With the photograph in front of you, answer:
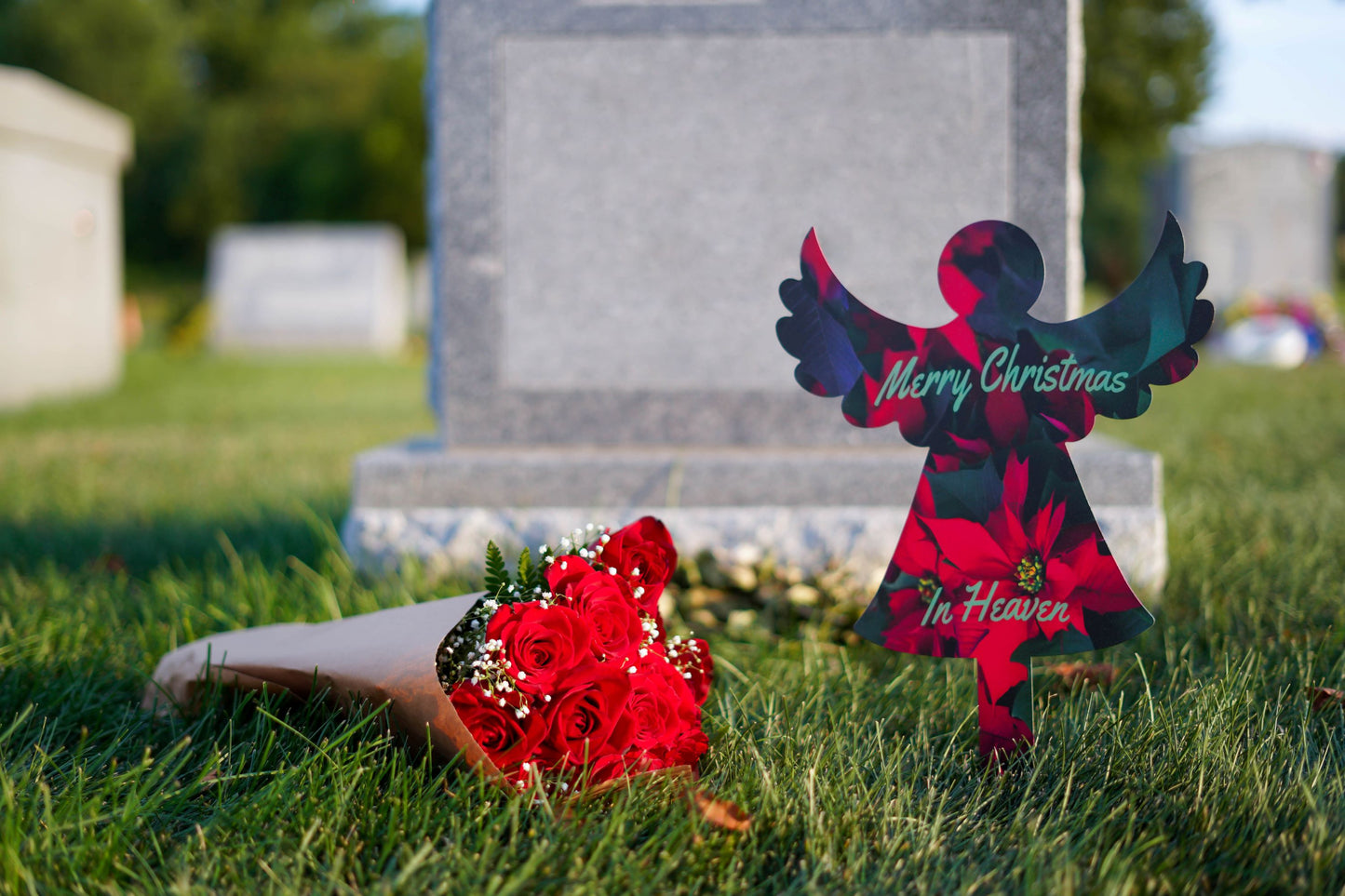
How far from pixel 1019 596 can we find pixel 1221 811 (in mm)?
429

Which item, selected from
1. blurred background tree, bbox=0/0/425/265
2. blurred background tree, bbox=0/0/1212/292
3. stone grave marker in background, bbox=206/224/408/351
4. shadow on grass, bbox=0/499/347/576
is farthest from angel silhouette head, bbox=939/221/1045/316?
blurred background tree, bbox=0/0/425/265

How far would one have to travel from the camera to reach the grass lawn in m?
1.44

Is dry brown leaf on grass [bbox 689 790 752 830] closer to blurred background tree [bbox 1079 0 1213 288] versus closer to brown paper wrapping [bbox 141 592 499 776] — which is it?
brown paper wrapping [bbox 141 592 499 776]

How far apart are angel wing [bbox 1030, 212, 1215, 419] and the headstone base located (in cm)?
118

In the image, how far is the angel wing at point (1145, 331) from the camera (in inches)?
67.4

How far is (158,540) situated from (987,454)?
2950mm

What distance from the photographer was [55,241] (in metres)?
8.77

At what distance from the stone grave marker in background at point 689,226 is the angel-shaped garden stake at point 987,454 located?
113 centimetres

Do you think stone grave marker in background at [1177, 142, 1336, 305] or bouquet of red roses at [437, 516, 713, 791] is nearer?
bouquet of red roses at [437, 516, 713, 791]

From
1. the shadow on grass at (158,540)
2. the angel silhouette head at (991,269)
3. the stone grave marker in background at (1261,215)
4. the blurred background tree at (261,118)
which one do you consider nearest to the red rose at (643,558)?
the angel silhouette head at (991,269)

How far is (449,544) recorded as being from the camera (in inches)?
117

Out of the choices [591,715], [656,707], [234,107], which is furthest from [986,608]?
[234,107]

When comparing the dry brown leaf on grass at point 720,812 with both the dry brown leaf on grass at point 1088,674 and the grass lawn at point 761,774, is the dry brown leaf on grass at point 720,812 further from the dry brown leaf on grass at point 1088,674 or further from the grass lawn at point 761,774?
the dry brown leaf on grass at point 1088,674

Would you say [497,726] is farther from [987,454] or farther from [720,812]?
[987,454]
